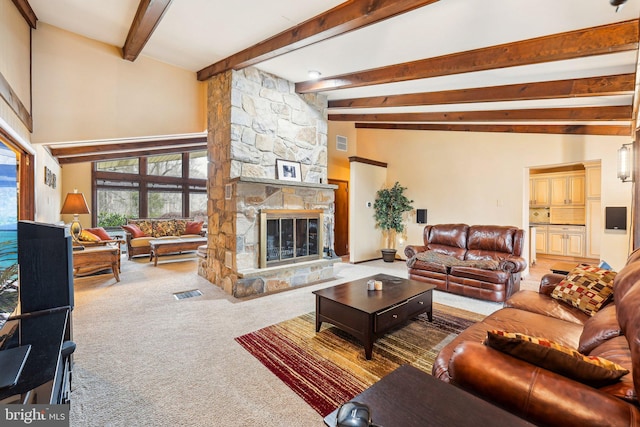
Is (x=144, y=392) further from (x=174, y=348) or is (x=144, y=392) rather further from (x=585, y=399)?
(x=585, y=399)

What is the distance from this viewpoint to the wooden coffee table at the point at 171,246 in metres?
5.89

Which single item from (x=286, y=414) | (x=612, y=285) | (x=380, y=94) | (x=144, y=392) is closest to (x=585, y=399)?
(x=286, y=414)

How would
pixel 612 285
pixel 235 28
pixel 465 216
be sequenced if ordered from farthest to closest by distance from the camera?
pixel 465 216, pixel 235 28, pixel 612 285

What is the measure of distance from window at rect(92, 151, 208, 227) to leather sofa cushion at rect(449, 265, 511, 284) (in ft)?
22.1

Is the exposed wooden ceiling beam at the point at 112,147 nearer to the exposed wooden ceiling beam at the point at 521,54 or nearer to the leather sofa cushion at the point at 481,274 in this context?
the exposed wooden ceiling beam at the point at 521,54

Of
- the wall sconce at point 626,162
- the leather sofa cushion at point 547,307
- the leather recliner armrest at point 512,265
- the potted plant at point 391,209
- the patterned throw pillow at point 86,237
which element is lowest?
the leather sofa cushion at point 547,307

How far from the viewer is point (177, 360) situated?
2.28 meters

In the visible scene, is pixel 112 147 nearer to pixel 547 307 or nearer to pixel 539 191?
pixel 547 307

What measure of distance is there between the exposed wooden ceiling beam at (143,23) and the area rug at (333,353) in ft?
10.2

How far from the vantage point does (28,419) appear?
945mm

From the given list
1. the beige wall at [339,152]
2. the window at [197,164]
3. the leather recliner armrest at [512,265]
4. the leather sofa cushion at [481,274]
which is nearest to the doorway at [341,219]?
the beige wall at [339,152]

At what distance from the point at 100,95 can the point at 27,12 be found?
93cm

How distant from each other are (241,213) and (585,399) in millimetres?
3586

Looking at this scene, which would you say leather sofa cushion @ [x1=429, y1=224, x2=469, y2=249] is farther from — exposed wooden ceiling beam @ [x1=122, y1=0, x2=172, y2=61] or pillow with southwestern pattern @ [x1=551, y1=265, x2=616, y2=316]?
exposed wooden ceiling beam @ [x1=122, y1=0, x2=172, y2=61]
